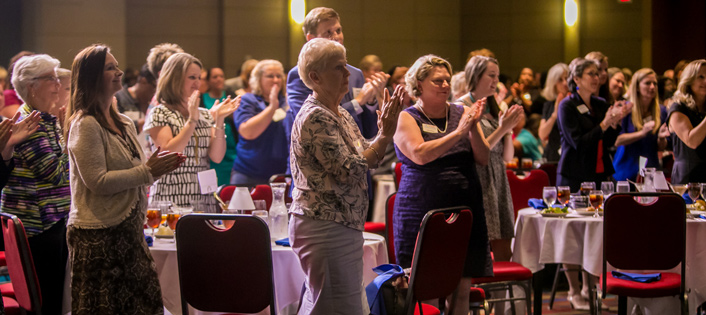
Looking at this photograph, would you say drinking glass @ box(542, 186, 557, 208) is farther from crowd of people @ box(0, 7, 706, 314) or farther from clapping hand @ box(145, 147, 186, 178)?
clapping hand @ box(145, 147, 186, 178)

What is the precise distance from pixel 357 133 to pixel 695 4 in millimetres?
10094

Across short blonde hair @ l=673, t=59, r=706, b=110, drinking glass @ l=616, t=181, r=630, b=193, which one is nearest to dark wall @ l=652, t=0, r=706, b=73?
short blonde hair @ l=673, t=59, r=706, b=110

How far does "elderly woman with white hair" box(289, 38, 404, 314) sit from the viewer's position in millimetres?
2768

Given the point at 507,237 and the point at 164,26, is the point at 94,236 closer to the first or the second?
the point at 507,237

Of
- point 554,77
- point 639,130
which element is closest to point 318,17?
point 639,130

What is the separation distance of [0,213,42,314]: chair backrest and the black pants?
0.31 metres

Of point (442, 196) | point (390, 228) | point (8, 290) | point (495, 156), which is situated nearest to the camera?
point (8, 290)

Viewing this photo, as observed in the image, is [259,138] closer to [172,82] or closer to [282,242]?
[172,82]

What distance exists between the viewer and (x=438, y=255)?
128 inches

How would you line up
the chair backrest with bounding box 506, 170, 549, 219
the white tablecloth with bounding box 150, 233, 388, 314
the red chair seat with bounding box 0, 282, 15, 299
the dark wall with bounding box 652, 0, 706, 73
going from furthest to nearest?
the dark wall with bounding box 652, 0, 706, 73, the chair backrest with bounding box 506, 170, 549, 219, the red chair seat with bounding box 0, 282, 15, 299, the white tablecloth with bounding box 150, 233, 388, 314

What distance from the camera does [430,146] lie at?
3.75 m

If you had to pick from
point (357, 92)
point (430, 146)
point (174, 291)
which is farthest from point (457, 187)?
point (174, 291)

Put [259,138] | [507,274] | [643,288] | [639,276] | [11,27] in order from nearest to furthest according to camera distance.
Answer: [643,288] < [639,276] < [507,274] < [259,138] < [11,27]

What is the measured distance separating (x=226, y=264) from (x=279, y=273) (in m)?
0.35
